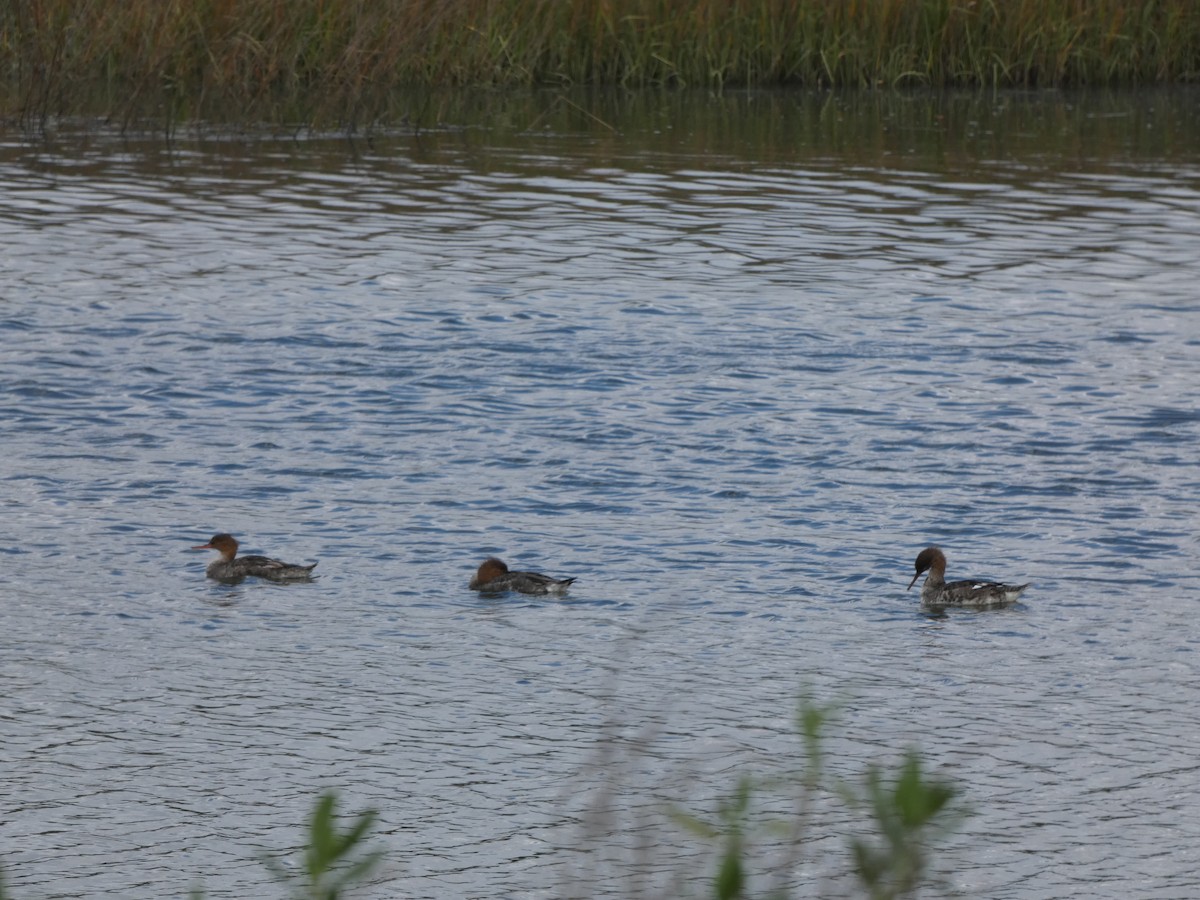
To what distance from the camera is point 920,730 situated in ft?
23.5

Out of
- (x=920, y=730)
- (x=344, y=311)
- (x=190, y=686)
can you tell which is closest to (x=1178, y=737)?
(x=920, y=730)

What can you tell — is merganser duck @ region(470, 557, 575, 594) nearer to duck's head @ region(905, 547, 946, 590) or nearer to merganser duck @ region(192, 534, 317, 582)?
merganser duck @ region(192, 534, 317, 582)

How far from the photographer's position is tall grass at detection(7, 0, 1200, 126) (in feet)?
66.5

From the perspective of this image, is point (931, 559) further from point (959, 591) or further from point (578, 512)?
point (578, 512)

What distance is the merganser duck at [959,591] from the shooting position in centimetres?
848

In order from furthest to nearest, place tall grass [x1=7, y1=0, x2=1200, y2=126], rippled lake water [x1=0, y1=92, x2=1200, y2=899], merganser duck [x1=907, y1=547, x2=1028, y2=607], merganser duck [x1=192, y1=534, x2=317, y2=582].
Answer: tall grass [x1=7, y1=0, x2=1200, y2=126] < merganser duck [x1=192, y1=534, x2=317, y2=582] < merganser duck [x1=907, y1=547, x2=1028, y2=607] < rippled lake water [x1=0, y1=92, x2=1200, y2=899]

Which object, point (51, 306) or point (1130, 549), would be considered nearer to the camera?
point (1130, 549)

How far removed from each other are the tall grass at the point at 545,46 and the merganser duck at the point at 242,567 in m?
11.4

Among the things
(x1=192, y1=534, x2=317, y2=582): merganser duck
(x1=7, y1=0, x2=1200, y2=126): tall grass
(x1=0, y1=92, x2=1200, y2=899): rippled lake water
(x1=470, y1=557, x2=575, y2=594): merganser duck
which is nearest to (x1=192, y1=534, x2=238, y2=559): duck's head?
(x1=192, y1=534, x2=317, y2=582): merganser duck

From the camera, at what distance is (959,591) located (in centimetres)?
852

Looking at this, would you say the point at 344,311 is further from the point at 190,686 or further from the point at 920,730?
the point at 920,730

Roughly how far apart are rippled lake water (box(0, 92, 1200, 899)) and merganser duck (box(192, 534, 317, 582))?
0.10 metres

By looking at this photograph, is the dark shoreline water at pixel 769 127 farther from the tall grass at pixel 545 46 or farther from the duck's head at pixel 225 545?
the duck's head at pixel 225 545

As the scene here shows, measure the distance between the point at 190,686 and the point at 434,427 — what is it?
13.7 ft
